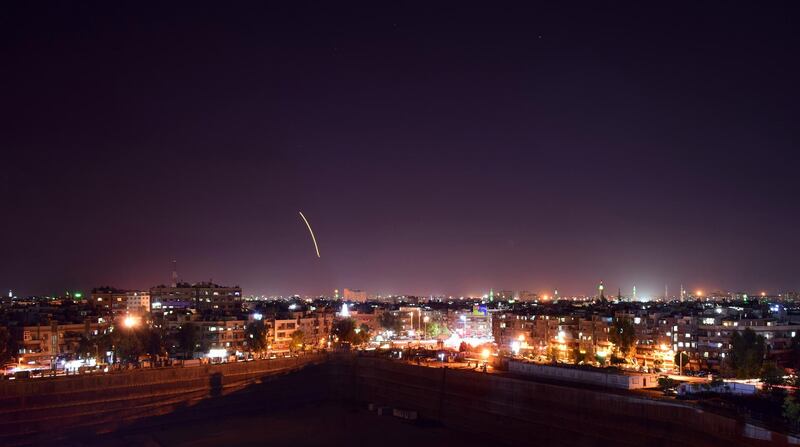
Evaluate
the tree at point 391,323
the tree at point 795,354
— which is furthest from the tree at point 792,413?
the tree at point 391,323

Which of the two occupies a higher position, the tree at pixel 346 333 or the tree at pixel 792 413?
the tree at pixel 792 413

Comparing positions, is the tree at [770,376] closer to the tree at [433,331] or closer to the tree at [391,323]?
the tree at [433,331]

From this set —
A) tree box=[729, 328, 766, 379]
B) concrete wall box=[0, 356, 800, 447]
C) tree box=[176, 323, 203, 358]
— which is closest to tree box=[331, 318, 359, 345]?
tree box=[176, 323, 203, 358]

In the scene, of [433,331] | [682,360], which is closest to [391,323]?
[433,331]

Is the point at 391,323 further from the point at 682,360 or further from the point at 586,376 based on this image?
the point at 586,376

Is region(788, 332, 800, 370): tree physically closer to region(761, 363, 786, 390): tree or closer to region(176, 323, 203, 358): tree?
region(761, 363, 786, 390): tree

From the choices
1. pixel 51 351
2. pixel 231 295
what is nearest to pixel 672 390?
pixel 51 351
